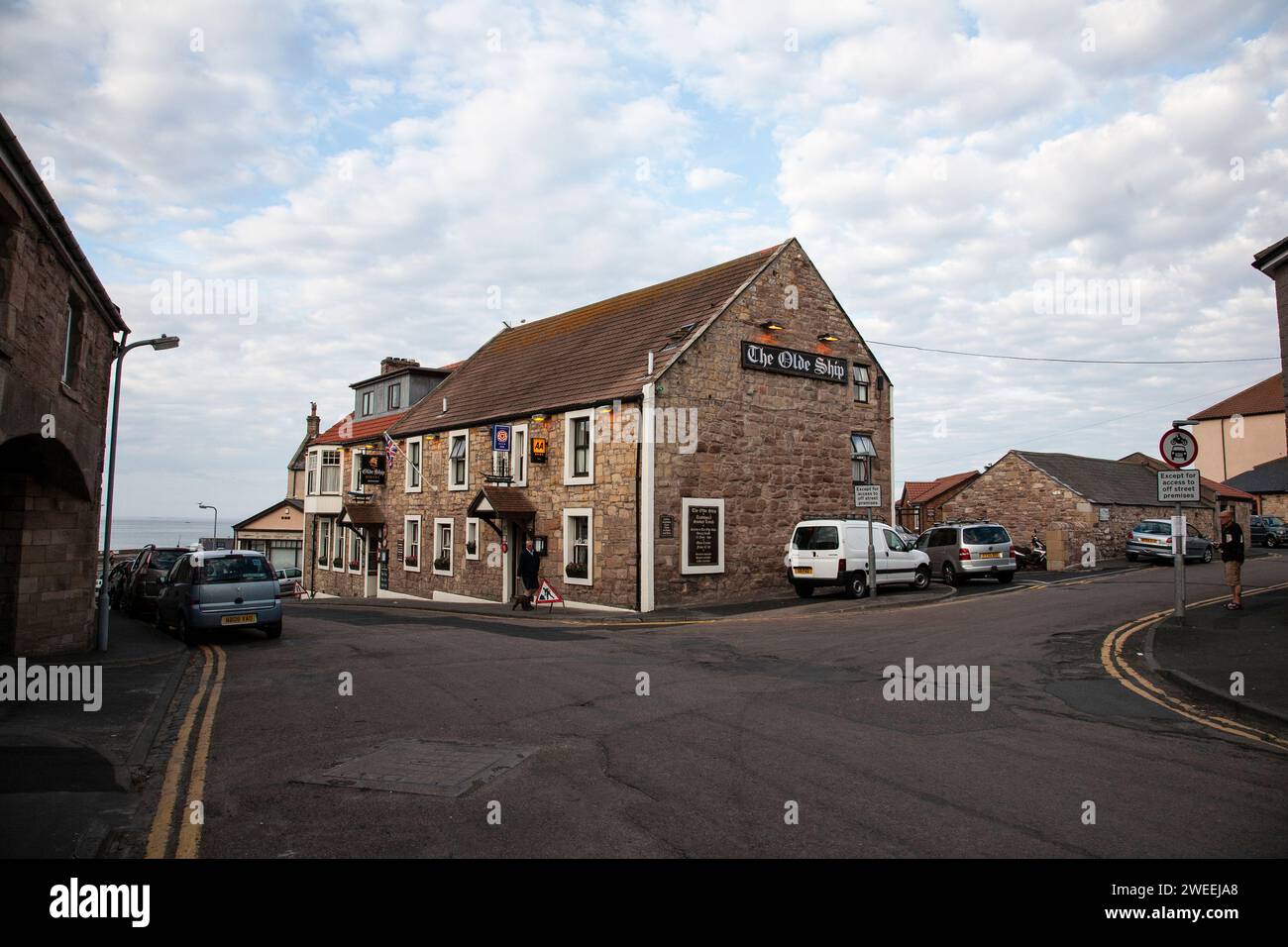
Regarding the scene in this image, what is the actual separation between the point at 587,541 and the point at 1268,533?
42.7 m

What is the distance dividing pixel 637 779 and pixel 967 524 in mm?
23000

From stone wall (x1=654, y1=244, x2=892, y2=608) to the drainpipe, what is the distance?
280 mm

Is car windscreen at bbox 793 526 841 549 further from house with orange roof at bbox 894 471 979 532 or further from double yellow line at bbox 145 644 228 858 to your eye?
house with orange roof at bbox 894 471 979 532

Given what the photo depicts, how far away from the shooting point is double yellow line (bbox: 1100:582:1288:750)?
7.71 m

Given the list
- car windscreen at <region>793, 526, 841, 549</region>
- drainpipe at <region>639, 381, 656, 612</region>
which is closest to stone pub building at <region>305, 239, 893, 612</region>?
drainpipe at <region>639, 381, 656, 612</region>

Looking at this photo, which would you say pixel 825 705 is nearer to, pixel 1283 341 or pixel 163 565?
pixel 1283 341

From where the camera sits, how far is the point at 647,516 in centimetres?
2081

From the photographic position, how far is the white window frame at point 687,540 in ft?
70.7

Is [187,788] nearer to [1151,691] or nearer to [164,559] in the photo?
[1151,691]

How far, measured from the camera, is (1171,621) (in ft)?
47.0

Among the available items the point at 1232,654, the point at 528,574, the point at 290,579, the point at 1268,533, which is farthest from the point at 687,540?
the point at 1268,533

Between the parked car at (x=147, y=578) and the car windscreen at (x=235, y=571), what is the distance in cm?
678

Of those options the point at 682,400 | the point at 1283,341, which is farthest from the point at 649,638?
the point at 1283,341

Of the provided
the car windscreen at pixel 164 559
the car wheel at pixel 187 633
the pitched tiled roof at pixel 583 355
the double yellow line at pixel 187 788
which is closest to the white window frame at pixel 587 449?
the pitched tiled roof at pixel 583 355
